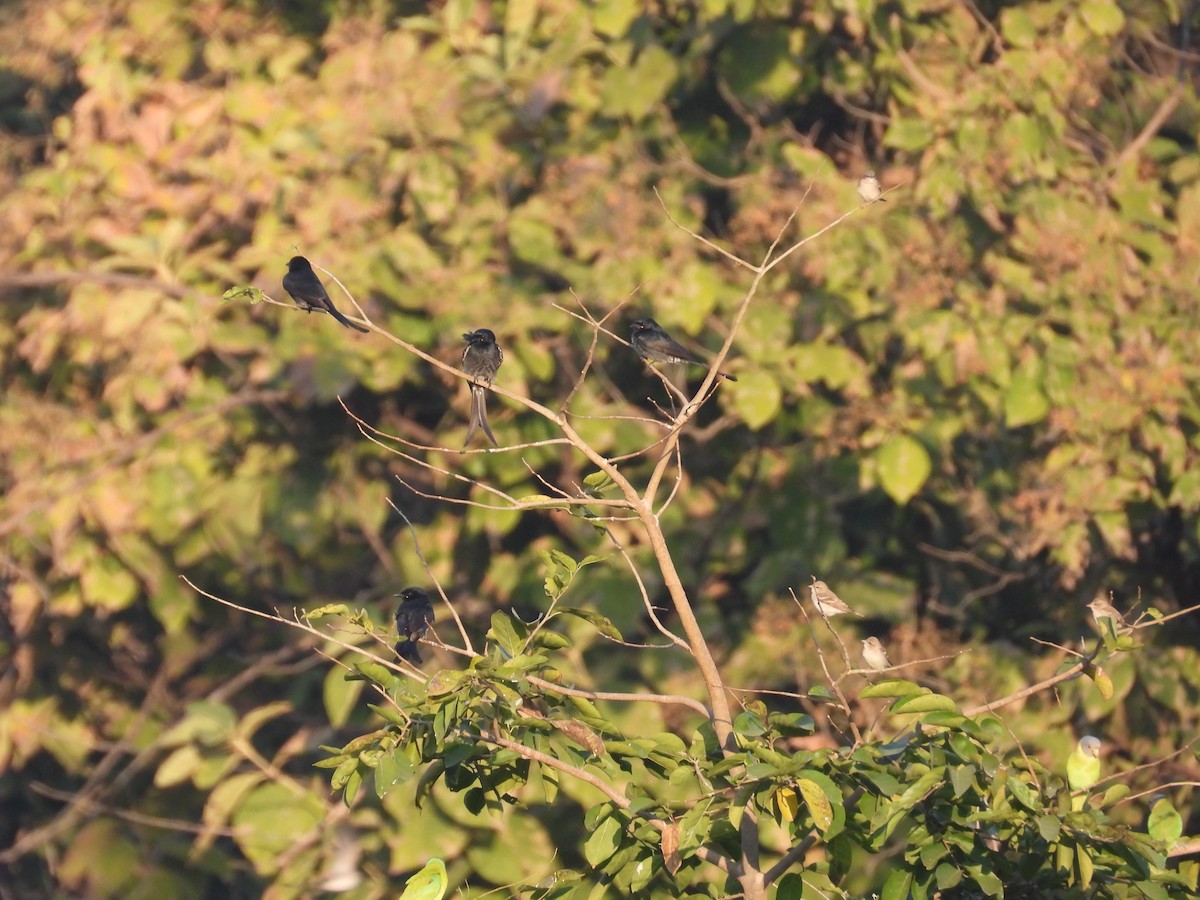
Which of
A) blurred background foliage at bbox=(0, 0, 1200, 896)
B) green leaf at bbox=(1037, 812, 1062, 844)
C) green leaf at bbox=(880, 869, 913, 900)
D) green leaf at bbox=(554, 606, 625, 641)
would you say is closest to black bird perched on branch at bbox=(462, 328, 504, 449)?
blurred background foliage at bbox=(0, 0, 1200, 896)

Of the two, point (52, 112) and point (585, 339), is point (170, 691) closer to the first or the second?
point (585, 339)

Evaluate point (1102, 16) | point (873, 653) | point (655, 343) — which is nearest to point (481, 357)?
point (655, 343)

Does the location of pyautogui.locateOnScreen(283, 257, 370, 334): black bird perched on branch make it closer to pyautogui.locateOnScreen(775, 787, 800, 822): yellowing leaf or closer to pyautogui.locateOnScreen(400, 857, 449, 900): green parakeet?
pyautogui.locateOnScreen(400, 857, 449, 900): green parakeet

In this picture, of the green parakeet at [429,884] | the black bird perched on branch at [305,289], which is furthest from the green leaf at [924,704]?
the black bird perched on branch at [305,289]

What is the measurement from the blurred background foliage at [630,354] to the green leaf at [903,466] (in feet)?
0.03

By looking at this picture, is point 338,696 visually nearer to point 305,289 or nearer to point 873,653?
point 305,289

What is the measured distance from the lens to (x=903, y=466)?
5395 mm

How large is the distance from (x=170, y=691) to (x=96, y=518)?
1693mm

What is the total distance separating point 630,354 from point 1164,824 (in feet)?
11.4

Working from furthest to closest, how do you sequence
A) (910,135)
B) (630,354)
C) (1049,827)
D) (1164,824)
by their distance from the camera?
1. (630,354)
2. (910,135)
3. (1164,824)
4. (1049,827)

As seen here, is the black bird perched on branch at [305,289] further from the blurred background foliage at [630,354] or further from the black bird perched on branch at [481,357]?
the blurred background foliage at [630,354]

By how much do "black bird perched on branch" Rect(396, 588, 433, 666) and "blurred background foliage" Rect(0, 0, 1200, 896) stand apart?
55cm

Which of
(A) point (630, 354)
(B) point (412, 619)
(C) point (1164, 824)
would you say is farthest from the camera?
(A) point (630, 354)

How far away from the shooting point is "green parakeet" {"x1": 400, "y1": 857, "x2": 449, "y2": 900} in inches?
119
